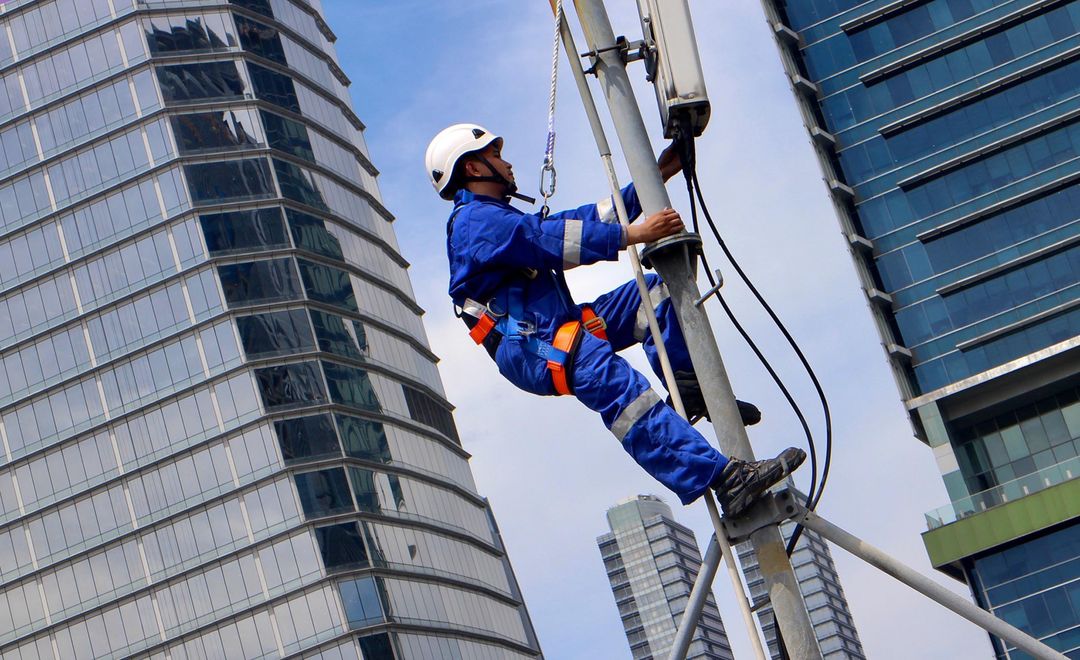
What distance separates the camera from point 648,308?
6.57 metres

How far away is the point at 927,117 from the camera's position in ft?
274

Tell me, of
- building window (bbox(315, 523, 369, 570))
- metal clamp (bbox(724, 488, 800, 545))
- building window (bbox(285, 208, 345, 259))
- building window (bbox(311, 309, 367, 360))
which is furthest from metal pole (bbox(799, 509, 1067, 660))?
building window (bbox(285, 208, 345, 259))

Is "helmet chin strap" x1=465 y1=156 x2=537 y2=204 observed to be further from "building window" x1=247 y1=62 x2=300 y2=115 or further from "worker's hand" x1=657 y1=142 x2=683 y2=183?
"building window" x1=247 y1=62 x2=300 y2=115

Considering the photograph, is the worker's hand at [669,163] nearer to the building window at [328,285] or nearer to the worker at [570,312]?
the worker at [570,312]

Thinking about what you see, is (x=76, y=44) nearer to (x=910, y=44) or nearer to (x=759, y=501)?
(x=910, y=44)

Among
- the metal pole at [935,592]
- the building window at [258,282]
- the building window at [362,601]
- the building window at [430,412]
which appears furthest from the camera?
the building window at [430,412]

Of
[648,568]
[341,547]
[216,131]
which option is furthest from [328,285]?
[648,568]

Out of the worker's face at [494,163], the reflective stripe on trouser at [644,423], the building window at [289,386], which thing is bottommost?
the reflective stripe on trouser at [644,423]

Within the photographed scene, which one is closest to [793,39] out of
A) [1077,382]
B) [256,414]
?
[1077,382]

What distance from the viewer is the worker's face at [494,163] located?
7.59 metres

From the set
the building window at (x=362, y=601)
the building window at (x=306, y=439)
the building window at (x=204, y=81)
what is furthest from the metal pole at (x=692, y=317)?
the building window at (x=204, y=81)

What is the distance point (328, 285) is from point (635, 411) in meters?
79.3

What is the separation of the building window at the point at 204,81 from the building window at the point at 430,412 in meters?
19.4

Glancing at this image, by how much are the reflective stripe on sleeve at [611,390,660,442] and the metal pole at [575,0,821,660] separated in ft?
1.33
